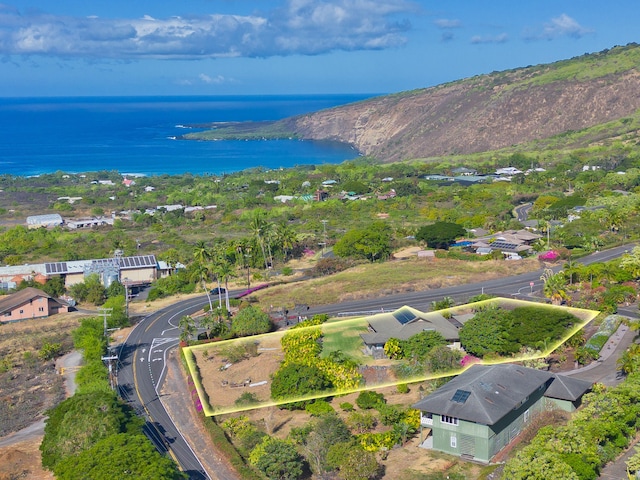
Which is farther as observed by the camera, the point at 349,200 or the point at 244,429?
the point at 349,200

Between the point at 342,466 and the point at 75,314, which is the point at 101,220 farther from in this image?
the point at 342,466

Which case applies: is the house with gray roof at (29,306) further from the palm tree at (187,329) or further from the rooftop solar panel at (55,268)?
the palm tree at (187,329)

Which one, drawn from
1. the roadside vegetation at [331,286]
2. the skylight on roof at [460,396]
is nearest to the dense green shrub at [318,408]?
the roadside vegetation at [331,286]

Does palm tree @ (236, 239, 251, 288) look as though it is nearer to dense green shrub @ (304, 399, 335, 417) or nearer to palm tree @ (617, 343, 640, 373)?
dense green shrub @ (304, 399, 335, 417)

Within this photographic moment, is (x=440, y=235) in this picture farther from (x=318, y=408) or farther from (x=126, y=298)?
(x=318, y=408)

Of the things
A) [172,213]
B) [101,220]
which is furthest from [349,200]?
[101,220]
